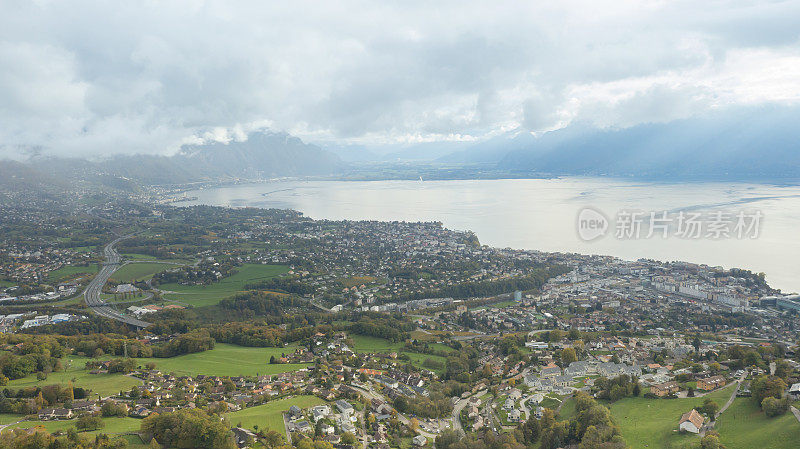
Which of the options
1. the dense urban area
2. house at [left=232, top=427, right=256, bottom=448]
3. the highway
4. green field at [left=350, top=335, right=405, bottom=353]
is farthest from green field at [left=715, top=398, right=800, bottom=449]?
the highway

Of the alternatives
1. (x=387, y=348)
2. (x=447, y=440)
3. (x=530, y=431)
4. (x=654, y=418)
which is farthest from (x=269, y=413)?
(x=654, y=418)

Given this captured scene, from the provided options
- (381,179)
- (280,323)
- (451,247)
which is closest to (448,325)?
(280,323)

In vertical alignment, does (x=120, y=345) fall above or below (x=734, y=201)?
below

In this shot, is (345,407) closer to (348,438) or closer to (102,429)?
(348,438)

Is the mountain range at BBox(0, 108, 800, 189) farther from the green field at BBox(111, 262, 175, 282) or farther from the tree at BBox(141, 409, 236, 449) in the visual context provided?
the tree at BBox(141, 409, 236, 449)

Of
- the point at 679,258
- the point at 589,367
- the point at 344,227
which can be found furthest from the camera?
the point at 344,227

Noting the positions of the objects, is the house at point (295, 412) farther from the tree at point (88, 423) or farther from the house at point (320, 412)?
the tree at point (88, 423)

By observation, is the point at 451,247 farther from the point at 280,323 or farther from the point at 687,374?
the point at 687,374

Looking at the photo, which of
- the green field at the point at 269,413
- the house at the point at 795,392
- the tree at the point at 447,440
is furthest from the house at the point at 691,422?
the green field at the point at 269,413
